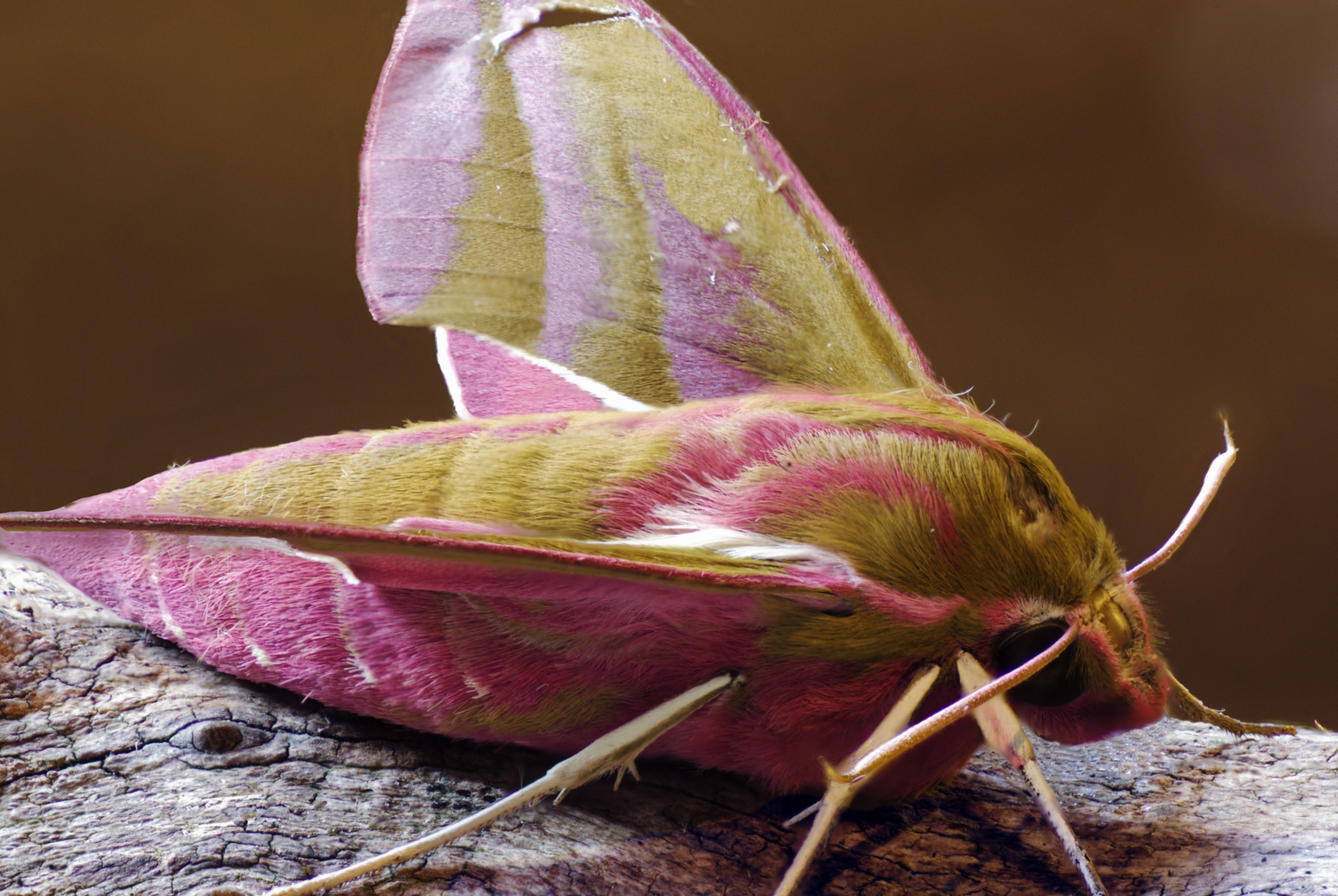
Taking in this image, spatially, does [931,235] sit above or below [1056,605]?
above

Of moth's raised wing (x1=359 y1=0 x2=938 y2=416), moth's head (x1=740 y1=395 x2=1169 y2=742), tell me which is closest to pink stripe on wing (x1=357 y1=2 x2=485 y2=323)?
moth's raised wing (x1=359 y1=0 x2=938 y2=416)

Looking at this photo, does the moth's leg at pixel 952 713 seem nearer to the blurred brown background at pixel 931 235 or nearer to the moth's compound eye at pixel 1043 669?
the moth's compound eye at pixel 1043 669

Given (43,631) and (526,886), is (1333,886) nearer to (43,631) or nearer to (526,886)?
(526,886)

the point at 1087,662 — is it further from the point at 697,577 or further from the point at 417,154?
the point at 417,154

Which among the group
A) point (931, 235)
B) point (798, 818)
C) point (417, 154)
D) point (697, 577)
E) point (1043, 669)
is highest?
point (417, 154)

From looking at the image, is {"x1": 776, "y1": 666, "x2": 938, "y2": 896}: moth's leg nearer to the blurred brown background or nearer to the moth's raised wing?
the moth's raised wing

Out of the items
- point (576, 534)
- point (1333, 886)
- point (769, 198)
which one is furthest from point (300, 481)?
point (1333, 886)

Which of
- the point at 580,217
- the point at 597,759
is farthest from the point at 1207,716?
the point at 580,217
